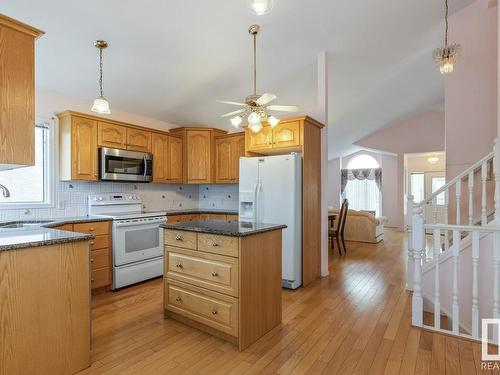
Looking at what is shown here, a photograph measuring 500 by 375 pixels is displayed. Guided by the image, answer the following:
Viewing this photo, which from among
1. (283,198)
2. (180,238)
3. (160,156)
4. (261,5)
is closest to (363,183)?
(283,198)

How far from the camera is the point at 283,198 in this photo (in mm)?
3592

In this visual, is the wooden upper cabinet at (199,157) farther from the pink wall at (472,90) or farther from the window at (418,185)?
the window at (418,185)

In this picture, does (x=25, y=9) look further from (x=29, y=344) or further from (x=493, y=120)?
(x=493, y=120)

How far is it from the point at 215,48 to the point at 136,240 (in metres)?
2.68

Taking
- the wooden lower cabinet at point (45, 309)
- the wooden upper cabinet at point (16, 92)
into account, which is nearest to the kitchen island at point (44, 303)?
the wooden lower cabinet at point (45, 309)

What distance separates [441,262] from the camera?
3018 millimetres

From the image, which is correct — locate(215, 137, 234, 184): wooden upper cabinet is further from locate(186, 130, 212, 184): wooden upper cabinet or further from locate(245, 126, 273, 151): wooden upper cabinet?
locate(245, 126, 273, 151): wooden upper cabinet

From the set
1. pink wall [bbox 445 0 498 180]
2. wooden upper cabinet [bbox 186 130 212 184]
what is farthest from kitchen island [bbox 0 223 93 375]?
pink wall [bbox 445 0 498 180]

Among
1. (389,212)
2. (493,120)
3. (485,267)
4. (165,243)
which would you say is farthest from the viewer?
(389,212)

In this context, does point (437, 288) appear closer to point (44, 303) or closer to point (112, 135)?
point (44, 303)

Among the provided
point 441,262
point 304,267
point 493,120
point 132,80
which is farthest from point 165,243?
point 493,120

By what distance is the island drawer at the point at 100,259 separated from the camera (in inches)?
132

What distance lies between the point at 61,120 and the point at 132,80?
3.59ft

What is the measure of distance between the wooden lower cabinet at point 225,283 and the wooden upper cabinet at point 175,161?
7.36 ft
